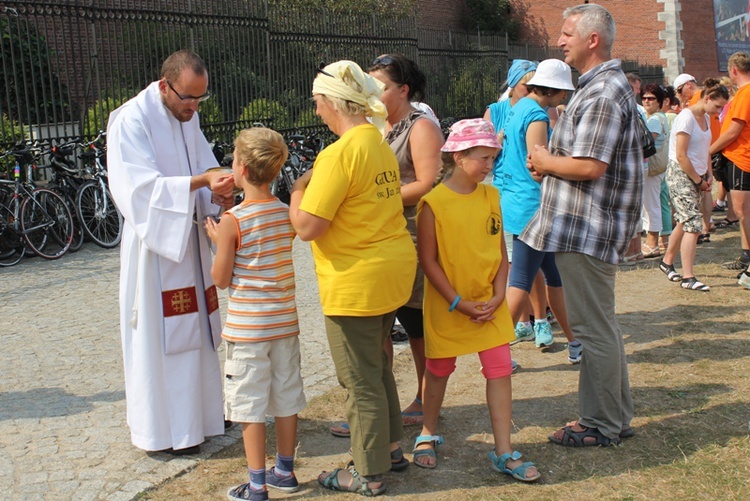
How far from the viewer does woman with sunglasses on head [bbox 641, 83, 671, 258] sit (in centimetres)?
923

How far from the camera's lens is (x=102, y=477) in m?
4.11

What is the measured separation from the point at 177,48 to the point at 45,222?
445cm

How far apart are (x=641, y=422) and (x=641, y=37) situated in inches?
1287

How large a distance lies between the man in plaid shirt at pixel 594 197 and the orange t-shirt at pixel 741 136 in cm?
427

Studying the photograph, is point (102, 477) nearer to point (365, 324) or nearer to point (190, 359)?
point (190, 359)

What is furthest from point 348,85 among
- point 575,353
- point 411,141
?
point 575,353

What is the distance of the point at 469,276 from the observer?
163 inches

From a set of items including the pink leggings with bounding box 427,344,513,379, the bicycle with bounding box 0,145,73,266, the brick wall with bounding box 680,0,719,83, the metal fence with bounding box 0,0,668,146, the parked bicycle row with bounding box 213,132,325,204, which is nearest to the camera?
the pink leggings with bounding box 427,344,513,379

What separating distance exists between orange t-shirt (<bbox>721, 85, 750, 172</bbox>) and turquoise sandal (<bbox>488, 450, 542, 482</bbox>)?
16.8ft

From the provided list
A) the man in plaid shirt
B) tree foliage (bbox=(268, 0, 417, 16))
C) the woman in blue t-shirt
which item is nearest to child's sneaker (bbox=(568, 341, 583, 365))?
the woman in blue t-shirt

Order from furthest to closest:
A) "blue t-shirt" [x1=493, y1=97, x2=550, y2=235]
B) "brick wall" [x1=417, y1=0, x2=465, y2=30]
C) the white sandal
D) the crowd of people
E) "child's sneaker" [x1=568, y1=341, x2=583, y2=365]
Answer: "brick wall" [x1=417, y1=0, x2=465, y2=30] < the white sandal < "child's sneaker" [x1=568, y1=341, x2=583, y2=365] < "blue t-shirt" [x1=493, y1=97, x2=550, y2=235] < the crowd of people

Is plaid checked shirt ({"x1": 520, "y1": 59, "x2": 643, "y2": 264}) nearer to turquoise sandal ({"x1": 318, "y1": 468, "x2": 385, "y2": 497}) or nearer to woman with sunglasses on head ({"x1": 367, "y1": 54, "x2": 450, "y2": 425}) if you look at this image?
woman with sunglasses on head ({"x1": 367, "y1": 54, "x2": 450, "y2": 425})

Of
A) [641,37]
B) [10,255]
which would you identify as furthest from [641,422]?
[641,37]

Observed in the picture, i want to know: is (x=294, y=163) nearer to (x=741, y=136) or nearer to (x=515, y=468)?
(x=741, y=136)
